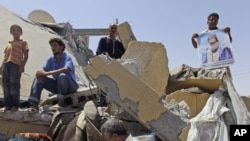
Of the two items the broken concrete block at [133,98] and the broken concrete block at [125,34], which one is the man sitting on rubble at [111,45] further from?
the broken concrete block at [133,98]

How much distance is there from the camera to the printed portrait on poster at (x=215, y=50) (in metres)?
5.13

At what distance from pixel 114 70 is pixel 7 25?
17.1 ft

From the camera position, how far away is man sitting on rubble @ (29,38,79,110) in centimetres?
536

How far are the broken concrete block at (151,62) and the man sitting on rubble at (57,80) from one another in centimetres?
84

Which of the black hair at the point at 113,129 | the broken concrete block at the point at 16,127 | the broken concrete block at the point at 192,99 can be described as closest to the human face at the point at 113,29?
the broken concrete block at the point at 192,99

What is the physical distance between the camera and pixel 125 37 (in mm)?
6539

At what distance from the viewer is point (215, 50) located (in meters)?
5.16

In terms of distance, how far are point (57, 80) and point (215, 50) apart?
2.00 meters

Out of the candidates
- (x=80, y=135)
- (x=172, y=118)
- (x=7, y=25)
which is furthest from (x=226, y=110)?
(x=7, y=25)

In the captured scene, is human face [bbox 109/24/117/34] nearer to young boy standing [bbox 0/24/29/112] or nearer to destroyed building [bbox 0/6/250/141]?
destroyed building [bbox 0/6/250/141]

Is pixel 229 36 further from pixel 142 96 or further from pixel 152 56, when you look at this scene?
pixel 142 96

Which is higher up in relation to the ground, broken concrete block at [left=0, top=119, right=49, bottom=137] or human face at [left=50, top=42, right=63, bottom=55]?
human face at [left=50, top=42, right=63, bottom=55]

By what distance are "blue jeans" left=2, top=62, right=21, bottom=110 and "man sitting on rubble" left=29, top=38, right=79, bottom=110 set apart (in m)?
0.20

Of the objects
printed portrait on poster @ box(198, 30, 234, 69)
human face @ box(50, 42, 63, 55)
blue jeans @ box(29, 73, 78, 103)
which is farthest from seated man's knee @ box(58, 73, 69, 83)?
printed portrait on poster @ box(198, 30, 234, 69)
